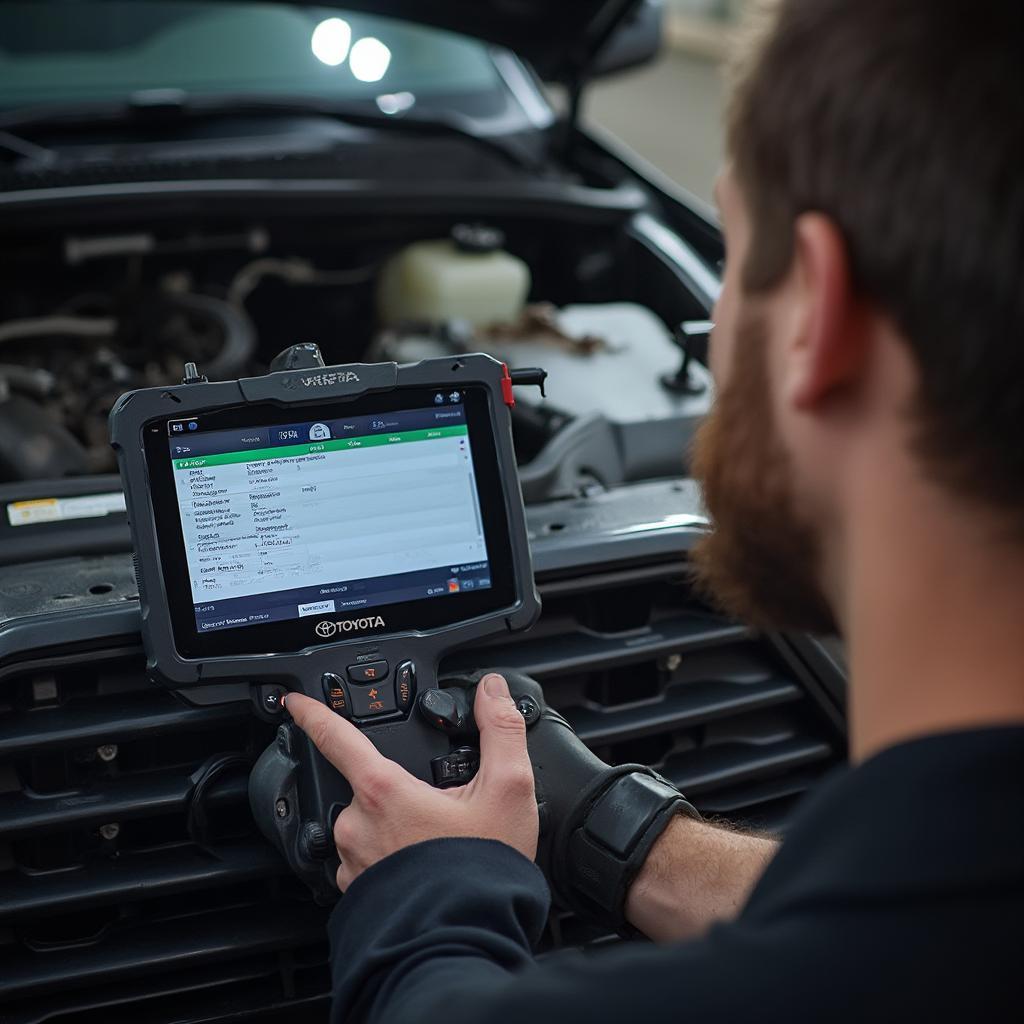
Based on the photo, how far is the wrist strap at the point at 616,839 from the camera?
115cm

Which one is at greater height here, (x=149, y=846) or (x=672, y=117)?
(x=672, y=117)

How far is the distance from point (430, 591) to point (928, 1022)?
26.1 inches

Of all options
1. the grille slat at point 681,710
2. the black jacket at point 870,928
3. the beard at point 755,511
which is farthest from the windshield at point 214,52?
the black jacket at point 870,928

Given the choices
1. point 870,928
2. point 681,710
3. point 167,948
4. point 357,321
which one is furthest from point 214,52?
point 870,928

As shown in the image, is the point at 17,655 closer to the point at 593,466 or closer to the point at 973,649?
the point at 593,466

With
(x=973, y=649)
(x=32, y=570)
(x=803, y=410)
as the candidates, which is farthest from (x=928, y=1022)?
(x=32, y=570)

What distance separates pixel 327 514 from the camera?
117cm

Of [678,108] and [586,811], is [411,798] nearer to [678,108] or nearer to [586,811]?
[586,811]

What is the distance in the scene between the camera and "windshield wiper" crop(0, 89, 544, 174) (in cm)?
201

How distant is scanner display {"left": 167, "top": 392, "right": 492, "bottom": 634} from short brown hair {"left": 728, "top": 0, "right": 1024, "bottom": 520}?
1.78 ft

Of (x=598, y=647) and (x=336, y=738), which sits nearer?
(x=336, y=738)

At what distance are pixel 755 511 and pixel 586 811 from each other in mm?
451

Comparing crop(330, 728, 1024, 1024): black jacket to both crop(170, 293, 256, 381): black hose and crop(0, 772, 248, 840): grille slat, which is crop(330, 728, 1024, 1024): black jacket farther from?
crop(170, 293, 256, 381): black hose

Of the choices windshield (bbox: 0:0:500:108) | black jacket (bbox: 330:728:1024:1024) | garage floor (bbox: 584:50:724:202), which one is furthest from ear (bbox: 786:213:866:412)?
garage floor (bbox: 584:50:724:202)
